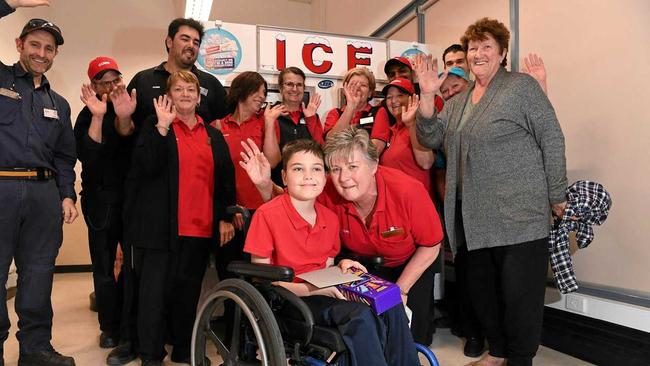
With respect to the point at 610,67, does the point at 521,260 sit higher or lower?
lower

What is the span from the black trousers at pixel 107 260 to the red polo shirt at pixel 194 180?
2.00ft

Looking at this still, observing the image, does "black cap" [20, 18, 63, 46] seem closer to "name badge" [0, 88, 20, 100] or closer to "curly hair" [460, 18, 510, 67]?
"name badge" [0, 88, 20, 100]

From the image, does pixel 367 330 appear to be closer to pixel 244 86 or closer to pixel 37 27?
pixel 244 86

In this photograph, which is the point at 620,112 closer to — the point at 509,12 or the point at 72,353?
the point at 509,12

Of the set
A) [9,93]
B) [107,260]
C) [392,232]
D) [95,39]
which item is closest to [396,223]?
[392,232]

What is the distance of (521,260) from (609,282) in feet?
2.49

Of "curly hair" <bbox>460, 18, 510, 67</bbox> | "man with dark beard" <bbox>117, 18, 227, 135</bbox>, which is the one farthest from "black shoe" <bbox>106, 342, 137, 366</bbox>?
"curly hair" <bbox>460, 18, 510, 67</bbox>

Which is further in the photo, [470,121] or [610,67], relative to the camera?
[610,67]

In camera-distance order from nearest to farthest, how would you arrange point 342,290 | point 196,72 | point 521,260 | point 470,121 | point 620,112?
1. point 342,290
2. point 521,260
3. point 470,121
4. point 620,112
5. point 196,72

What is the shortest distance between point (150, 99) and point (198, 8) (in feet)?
10.6

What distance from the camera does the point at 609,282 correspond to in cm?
237

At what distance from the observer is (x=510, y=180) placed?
197 centimetres

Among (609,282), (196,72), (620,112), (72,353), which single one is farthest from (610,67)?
(72,353)

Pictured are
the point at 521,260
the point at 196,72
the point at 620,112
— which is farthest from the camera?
the point at 196,72
